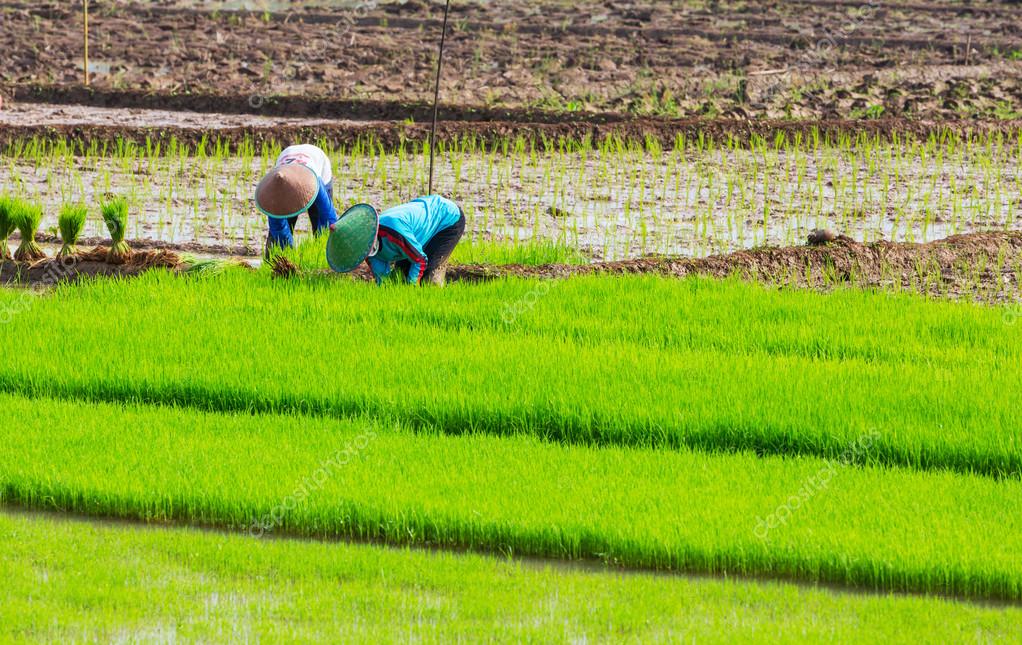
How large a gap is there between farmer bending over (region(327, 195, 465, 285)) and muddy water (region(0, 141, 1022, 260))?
1690mm

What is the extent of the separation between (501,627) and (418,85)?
13.7m

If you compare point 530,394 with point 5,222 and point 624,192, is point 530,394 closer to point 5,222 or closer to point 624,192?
point 5,222

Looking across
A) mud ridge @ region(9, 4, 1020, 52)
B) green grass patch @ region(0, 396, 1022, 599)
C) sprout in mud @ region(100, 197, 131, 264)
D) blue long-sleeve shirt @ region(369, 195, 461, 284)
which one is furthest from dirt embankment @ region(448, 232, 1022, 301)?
mud ridge @ region(9, 4, 1020, 52)

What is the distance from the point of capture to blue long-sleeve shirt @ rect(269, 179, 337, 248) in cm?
762

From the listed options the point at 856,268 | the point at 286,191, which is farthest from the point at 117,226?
the point at 856,268

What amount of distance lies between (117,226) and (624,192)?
4.24 meters

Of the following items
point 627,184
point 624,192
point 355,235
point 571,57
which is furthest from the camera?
point 571,57

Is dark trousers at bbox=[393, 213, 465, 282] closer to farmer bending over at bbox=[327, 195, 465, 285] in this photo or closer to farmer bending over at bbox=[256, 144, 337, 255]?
farmer bending over at bbox=[327, 195, 465, 285]

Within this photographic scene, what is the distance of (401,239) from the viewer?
22.1ft

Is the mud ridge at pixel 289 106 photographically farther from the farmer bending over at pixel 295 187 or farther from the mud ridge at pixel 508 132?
the farmer bending over at pixel 295 187

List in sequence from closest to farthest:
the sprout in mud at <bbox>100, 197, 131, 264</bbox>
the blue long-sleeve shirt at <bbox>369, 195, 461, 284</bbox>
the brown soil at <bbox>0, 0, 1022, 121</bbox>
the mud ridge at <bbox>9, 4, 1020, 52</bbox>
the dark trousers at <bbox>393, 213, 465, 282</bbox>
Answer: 1. the blue long-sleeve shirt at <bbox>369, 195, 461, 284</bbox>
2. the dark trousers at <bbox>393, 213, 465, 282</bbox>
3. the sprout in mud at <bbox>100, 197, 131, 264</bbox>
4. the brown soil at <bbox>0, 0, 1022, 121</bbox>
5. the mud ridge at <bbox>9, 4, 1020, 52</bbox>

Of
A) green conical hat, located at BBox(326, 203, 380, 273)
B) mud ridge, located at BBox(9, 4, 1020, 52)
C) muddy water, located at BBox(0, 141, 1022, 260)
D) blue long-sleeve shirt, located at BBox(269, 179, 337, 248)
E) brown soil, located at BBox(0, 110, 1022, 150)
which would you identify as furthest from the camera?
mud ridge, located at BBox(9, 4, 1020, 52)

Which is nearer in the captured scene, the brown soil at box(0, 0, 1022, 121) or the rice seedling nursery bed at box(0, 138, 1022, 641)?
the rice seedling nursery bed at box(0, 138, 1022, 641)

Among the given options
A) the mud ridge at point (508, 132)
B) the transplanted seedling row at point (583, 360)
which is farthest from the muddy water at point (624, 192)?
the transplanted seedling row at point (583, 360)
